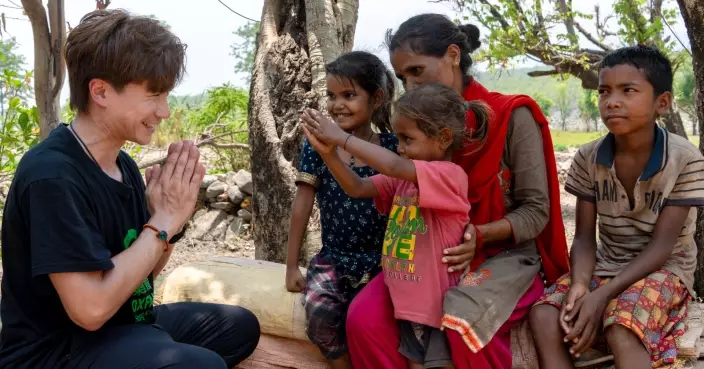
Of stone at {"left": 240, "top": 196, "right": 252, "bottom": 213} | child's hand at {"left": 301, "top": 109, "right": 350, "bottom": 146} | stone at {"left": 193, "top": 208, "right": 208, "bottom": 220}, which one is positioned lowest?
stone at {"left": 193, "top": 208, "right": 208, "bottom": 220}

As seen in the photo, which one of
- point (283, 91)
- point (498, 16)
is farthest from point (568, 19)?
point (283, 91)

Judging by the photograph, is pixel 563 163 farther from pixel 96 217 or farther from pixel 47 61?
pixel 96 217

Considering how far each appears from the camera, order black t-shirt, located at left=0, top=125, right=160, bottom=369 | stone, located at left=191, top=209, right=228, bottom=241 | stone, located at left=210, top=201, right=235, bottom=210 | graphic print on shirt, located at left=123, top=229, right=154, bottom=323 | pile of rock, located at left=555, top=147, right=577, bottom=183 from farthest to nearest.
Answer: pile of rock, located at left=555, top=147, right=577, bottom=183 < stone, located at left=210, top=201, right=235, bottom=210 < stone, located at left=191, top=209, right=228, bottom=241 < graphic print on shirt, located at left=123, top=229, right=154, bottom=323 < black t-shirt, located at left=0, top=125, right=160, bottom=369

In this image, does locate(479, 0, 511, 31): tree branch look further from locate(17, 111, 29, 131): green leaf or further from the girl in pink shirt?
the girl in pink shirt

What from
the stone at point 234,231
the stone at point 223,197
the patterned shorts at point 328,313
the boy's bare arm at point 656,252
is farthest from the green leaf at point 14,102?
the boy's bare arm at point 656,252

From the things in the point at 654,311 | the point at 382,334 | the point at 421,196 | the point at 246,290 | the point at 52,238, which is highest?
the point at 421,196

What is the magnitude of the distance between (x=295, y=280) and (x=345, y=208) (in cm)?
39

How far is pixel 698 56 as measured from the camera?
3.24 m

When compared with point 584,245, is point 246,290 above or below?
Result: below

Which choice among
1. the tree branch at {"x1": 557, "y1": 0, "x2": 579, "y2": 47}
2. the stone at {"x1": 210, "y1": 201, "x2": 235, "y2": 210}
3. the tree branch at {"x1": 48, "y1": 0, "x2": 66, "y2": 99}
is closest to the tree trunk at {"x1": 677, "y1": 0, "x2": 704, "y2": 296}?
the tree branch at {"x1": 48, "y1": 0, "x2": 66, "y2": 99}

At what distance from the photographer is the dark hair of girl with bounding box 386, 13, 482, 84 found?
2654 millimetres

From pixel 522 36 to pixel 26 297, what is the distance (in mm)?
8846

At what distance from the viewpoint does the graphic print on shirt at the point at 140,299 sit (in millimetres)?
2266

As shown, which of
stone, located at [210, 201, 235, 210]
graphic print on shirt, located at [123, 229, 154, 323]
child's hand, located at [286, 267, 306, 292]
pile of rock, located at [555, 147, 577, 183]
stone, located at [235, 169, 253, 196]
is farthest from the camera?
pile of rock, located at [555, 147, 577, 183]
